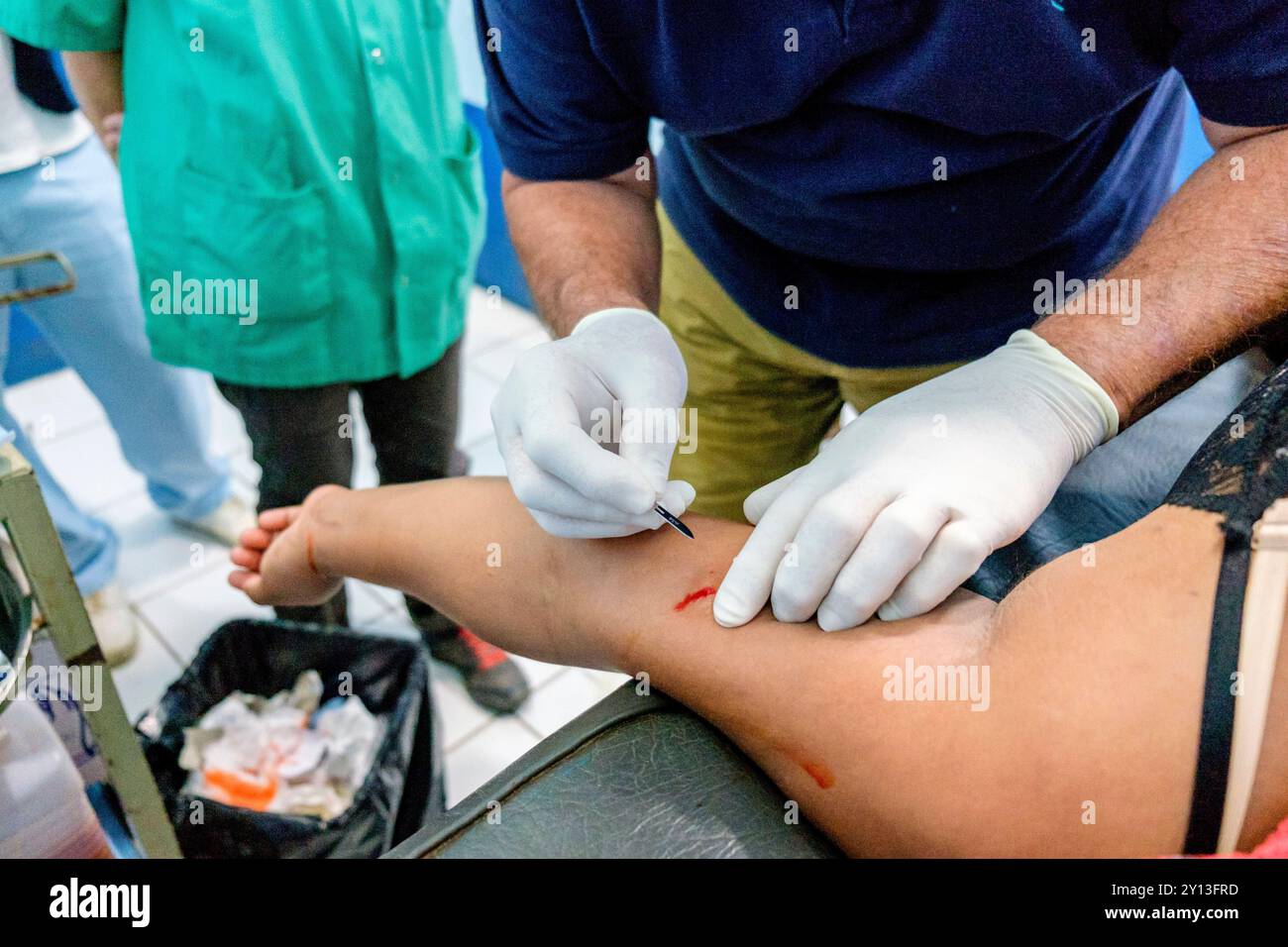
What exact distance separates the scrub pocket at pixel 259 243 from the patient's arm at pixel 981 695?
0.79 m

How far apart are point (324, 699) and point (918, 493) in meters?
1.26

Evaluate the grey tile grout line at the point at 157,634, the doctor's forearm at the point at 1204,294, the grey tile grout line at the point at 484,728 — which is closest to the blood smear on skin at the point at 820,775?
the doctor's forearm at the point at 1204,294

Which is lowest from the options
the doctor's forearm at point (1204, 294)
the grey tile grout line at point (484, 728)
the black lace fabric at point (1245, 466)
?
the grey tile grout line at point (484, 728)

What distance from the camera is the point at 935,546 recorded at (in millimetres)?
744

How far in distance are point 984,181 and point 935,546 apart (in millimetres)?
499

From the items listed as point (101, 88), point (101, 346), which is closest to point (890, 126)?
point (101, 88)

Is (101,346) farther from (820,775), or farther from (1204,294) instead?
(1204,294)

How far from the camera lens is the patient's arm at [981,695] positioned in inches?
24.5

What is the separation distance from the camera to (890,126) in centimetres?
97

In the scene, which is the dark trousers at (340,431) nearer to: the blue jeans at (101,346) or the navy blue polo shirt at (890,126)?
the blue jeans at (101,346)

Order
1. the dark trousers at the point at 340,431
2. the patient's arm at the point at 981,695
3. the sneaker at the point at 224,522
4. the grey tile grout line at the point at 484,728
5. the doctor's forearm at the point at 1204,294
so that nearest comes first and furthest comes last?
the patient's arm at the point at 981,695, the doctor's forearm at the point at 1204,294, the dark trousers at the point at 340,431, the grey tile grout line at the point at 484,728, the sneaker at the point at 224,522

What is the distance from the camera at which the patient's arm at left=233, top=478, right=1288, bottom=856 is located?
2.04 feet
